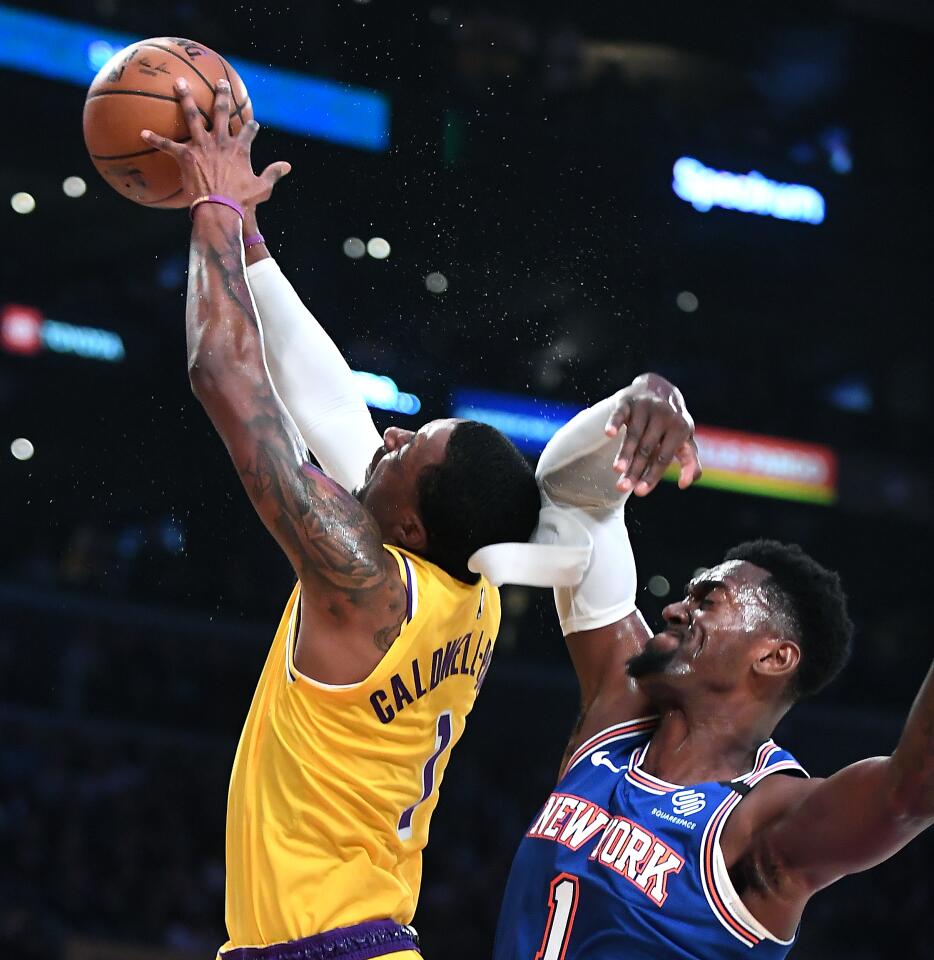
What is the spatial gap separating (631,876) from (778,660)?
666 mm

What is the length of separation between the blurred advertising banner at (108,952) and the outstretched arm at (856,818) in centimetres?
783

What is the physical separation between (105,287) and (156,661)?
377 centimetres

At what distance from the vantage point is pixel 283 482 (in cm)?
289

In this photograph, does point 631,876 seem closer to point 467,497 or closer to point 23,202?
point 467,497

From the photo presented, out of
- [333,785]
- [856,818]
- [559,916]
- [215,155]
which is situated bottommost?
[559,916]

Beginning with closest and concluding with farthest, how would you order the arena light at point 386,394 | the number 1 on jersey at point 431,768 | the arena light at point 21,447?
the number 1 on jersey at point 431,768 → the arena light at point 386,394 → the arena light at point 21,447

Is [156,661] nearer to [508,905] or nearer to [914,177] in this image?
[508,905]

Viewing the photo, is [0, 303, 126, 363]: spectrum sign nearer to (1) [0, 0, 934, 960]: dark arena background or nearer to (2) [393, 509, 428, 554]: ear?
(1) [0, 0, 934, 960]: dark arena background

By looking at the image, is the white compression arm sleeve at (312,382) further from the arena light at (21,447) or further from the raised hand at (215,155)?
the arena light at (21,447)

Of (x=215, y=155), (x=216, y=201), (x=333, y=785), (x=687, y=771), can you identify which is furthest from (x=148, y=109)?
(x=687, y=771)

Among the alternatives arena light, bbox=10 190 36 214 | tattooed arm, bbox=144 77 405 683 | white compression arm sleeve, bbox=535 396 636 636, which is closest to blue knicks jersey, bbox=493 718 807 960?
white compression arm sleeve, bbox=535 396 636 636

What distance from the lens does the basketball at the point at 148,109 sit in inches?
127

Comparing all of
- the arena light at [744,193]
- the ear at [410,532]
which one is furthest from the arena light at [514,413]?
the ear at [410,532]

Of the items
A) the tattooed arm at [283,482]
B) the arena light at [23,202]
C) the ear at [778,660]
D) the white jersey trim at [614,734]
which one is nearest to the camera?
the tattooed arm at [283,482]
